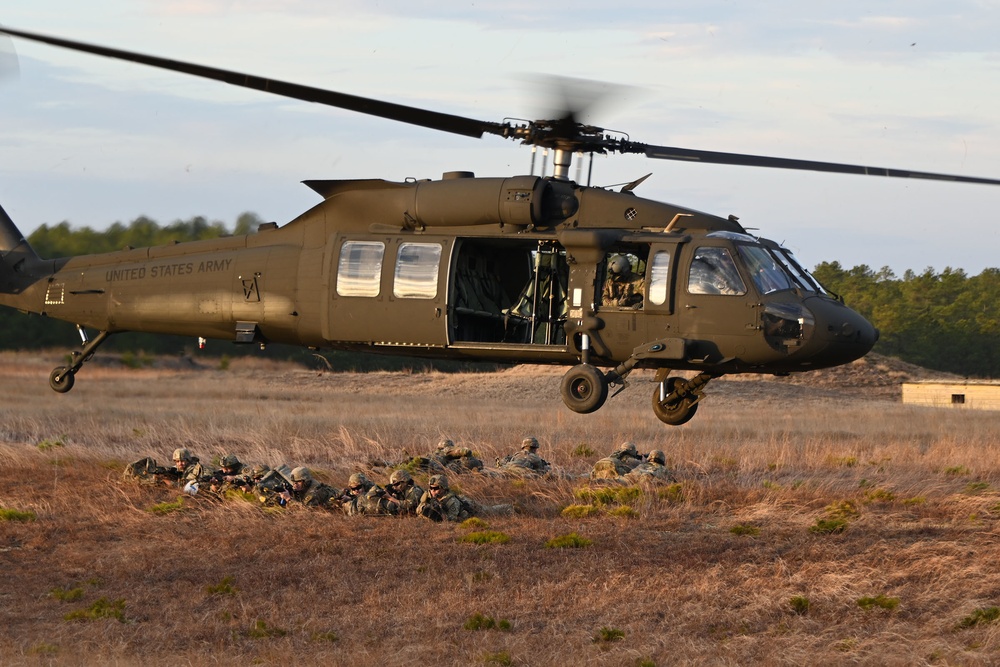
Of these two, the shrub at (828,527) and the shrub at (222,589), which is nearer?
the shrub at (222,589)

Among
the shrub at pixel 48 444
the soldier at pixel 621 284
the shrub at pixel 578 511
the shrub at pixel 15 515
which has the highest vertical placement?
the soldier at pixel 621 284

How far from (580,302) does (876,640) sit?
638cm

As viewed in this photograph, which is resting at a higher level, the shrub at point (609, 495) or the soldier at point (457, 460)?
the soldier at point (457, 460)

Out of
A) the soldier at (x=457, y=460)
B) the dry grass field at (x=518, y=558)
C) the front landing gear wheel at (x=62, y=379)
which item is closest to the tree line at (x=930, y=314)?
the dry grass field at (x=518, y=558)

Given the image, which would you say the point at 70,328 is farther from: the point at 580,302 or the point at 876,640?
the point at 876,640

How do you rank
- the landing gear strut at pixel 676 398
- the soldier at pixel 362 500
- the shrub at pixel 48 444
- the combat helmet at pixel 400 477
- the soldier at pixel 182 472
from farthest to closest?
the shrub at pixel 48 444 < the soldier at pixel 182 472 < the combat helmet at pixel 400 477 < the soldier at pixel 362 500 < the landing gear strut at pixel 676 398

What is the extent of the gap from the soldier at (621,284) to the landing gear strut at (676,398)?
161 centimetres

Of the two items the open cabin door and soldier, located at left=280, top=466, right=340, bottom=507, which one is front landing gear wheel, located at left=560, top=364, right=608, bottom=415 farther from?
soldier, located at left=280, top=466, right=340, bottom=507

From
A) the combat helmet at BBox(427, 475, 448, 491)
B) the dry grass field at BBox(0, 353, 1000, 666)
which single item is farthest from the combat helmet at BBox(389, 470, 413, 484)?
the dry grass field at BBox(0, 353, 1000, 666)

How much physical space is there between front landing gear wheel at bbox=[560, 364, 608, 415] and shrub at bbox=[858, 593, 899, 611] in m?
5.79

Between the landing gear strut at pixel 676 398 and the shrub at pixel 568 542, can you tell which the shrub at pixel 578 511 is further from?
the landing gear strut at pixel 676 398

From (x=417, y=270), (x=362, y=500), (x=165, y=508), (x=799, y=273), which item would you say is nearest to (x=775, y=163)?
(x=799, y=273)

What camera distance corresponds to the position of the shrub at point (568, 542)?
2350 cm

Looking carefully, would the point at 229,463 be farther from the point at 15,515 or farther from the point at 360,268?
the point at 360,268
